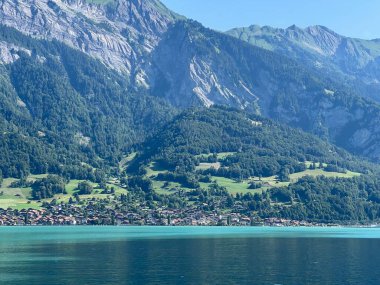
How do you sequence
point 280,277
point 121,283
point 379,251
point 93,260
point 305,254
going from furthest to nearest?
point 379,251 → point 305,254 → point 93,260 → point 280,277 → point 121,283

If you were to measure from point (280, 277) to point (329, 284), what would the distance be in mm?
8486

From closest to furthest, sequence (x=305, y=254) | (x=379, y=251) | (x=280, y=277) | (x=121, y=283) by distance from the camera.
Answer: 1. (x=121, y=283)
2. (x=280, y=277)
3. (x=305, y=254)
4. (x=379, y=251)

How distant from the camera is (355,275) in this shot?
3792 inches

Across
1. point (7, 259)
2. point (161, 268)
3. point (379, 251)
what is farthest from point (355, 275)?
point (7, 259)

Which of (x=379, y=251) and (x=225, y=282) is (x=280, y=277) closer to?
(x=225, y=282)

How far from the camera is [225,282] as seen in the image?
88.1 m

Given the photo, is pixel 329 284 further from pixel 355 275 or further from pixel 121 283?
pixel 121 283

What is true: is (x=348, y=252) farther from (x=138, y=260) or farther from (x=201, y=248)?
(x=138, y=260)

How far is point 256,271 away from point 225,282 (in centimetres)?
1325

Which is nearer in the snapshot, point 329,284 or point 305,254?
point 329,284

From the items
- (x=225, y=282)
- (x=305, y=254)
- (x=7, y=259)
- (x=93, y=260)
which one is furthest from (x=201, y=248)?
(x=225, y=282)

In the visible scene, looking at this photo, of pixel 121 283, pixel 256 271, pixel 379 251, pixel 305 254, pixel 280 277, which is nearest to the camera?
pixel 121 283

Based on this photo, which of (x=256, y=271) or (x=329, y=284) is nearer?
(x=329, y=284)

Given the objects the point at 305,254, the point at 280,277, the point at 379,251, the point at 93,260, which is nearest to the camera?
the point at 280,277
